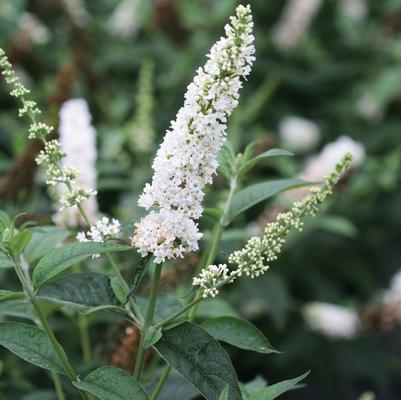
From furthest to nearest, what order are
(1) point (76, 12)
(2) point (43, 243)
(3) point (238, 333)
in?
(1) point (76, 12) < (2) point (43, 243) < (3) point (238, 333)

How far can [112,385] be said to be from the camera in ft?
5.16

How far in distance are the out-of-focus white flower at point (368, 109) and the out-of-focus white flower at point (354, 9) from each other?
116 cm

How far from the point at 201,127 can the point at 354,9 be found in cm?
532

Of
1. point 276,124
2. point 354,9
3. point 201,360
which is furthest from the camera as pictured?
point 354,9

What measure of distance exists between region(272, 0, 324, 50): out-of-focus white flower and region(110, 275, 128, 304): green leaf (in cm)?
405

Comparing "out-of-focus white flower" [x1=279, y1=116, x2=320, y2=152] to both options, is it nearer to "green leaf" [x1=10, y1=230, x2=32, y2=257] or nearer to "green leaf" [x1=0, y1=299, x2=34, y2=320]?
"green leaf" [x1=0, y1=299, x2=34, y2=320]

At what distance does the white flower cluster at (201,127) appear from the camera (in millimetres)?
1464

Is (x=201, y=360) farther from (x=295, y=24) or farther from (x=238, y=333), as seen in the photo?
(x=295, y=24)

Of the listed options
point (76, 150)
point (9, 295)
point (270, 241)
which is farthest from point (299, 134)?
point (9, 295)

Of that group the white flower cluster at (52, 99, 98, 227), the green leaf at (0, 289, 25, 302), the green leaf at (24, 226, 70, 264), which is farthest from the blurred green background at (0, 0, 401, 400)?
the green leaf at (0, 289, 25, 302)

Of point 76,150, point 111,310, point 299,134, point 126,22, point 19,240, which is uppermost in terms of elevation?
point 126,22

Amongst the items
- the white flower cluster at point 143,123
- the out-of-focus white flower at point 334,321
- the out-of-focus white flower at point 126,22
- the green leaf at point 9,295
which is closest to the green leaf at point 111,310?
the green leaf at point 9,295

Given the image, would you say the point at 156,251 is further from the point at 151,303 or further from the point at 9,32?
the point at 9,32

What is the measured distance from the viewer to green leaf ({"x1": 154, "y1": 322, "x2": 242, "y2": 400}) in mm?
1536
